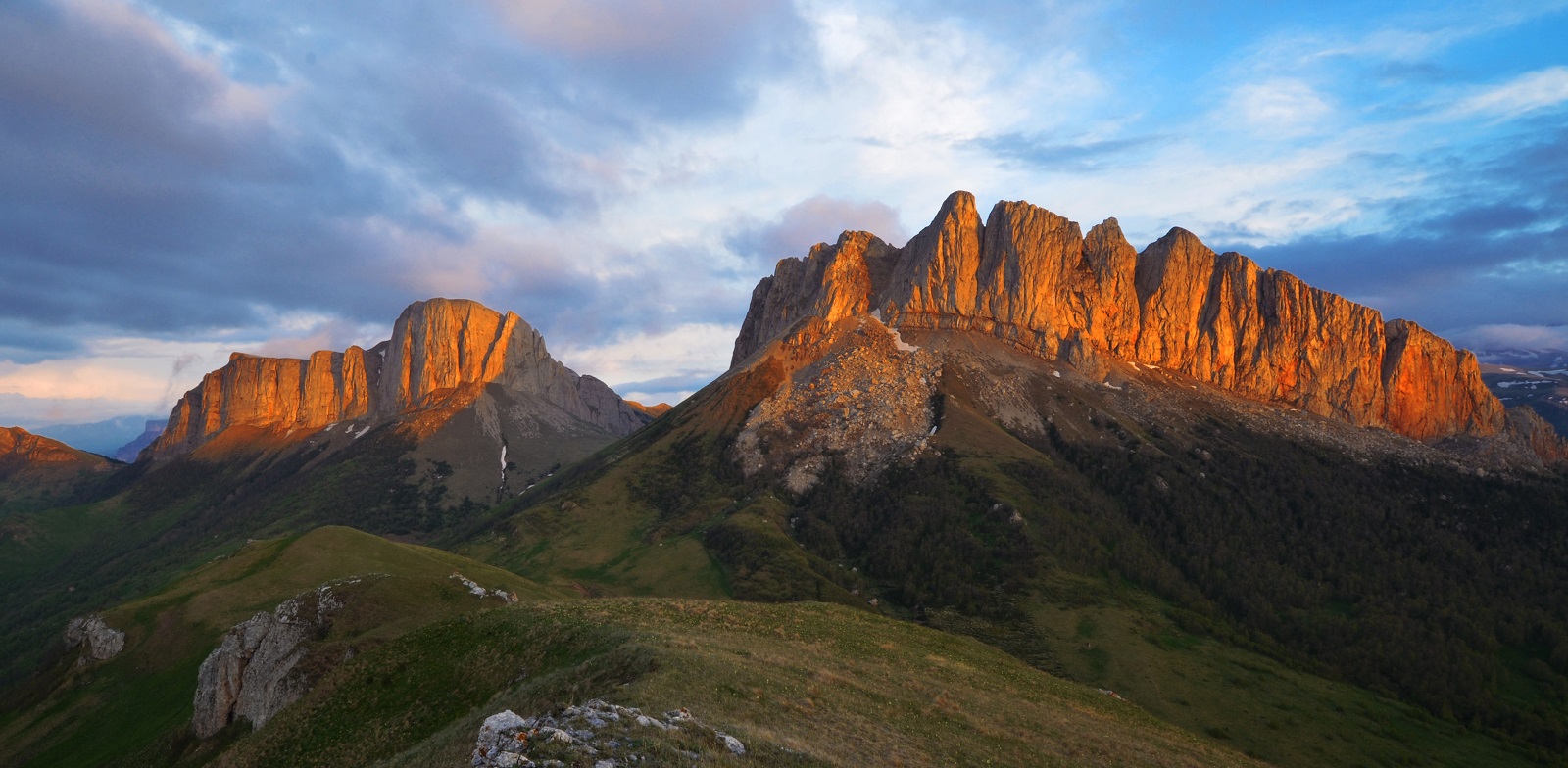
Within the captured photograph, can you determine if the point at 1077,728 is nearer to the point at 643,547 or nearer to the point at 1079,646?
the point at 1079,646

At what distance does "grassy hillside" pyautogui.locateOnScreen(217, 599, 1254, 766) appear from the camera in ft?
93.7

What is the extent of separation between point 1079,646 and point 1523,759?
173ft

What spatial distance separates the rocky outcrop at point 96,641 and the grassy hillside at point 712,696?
62036 millimetres

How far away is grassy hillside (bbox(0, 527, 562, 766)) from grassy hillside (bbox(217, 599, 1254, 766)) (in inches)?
443

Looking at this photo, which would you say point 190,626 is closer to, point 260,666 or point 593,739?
point 260,666

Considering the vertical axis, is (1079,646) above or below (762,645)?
below

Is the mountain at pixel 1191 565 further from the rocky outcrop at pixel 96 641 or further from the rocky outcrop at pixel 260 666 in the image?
the rocky outcrop at pixel 260 666

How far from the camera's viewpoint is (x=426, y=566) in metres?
99.9

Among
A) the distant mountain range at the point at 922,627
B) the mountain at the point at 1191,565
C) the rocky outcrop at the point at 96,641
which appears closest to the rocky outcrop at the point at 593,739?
the distant mountain range at the point at 922,627

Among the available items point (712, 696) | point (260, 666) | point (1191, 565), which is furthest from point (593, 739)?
point (1191, 565)

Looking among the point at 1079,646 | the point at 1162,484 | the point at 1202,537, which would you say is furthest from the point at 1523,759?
the point at 1162,484

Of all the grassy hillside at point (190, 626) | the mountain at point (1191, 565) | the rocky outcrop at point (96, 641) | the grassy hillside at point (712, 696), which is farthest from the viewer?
the mountain at point (1191, 565)

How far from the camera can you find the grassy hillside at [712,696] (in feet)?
93.7

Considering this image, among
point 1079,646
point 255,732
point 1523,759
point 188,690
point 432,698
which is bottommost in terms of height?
point 1523,759
